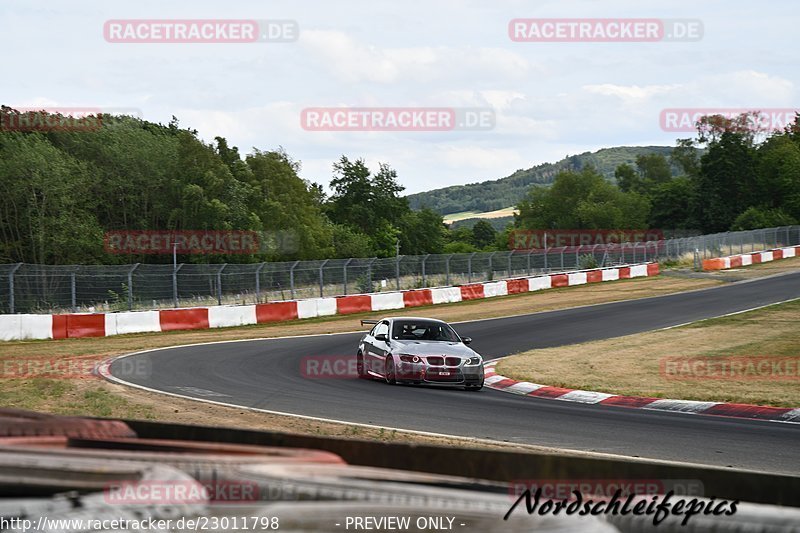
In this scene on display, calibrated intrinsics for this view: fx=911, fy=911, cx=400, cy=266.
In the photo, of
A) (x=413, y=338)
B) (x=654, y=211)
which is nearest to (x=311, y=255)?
(x=654, y=211)

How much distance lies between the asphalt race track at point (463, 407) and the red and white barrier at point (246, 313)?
5330 mm

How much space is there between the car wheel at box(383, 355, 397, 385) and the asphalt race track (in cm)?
19

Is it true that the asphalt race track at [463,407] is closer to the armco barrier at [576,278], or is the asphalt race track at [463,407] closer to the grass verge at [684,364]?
the grass verge at [684,364]

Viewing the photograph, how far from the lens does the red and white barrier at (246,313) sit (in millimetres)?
24844

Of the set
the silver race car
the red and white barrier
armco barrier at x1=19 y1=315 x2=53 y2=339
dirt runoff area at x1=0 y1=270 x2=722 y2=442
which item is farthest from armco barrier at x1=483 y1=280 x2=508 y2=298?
the silver race car

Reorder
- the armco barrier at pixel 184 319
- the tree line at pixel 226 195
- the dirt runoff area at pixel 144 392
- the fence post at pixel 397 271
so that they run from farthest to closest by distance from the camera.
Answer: the tree line at pixel 226 195
the fence post at pixel 397 271
the armco barrier at pixel 184 319
the dirt runoff area at pixel 144 392

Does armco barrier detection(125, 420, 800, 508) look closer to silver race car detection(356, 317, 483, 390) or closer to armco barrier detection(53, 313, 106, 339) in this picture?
silver race car detection(356, 317, 483, 390)

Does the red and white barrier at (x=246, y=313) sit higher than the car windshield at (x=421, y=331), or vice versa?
the car windshield at (x=421, y=331)

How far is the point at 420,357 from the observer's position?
50.9ft

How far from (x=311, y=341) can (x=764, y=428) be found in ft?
46.8

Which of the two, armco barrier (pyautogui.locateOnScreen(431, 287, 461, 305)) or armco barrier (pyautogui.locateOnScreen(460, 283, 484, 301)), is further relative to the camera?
armco barrier (pyautogui.locateOnScreen(460, 283, 484, 301))

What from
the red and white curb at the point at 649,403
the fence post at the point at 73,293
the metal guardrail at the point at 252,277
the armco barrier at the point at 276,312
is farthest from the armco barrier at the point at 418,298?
the red and white curb at the point at 649,403

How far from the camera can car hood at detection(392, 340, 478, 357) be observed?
15.6m

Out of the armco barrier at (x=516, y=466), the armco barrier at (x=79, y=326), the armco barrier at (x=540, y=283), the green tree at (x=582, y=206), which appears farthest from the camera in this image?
the green tree at (x=582, y=206)
